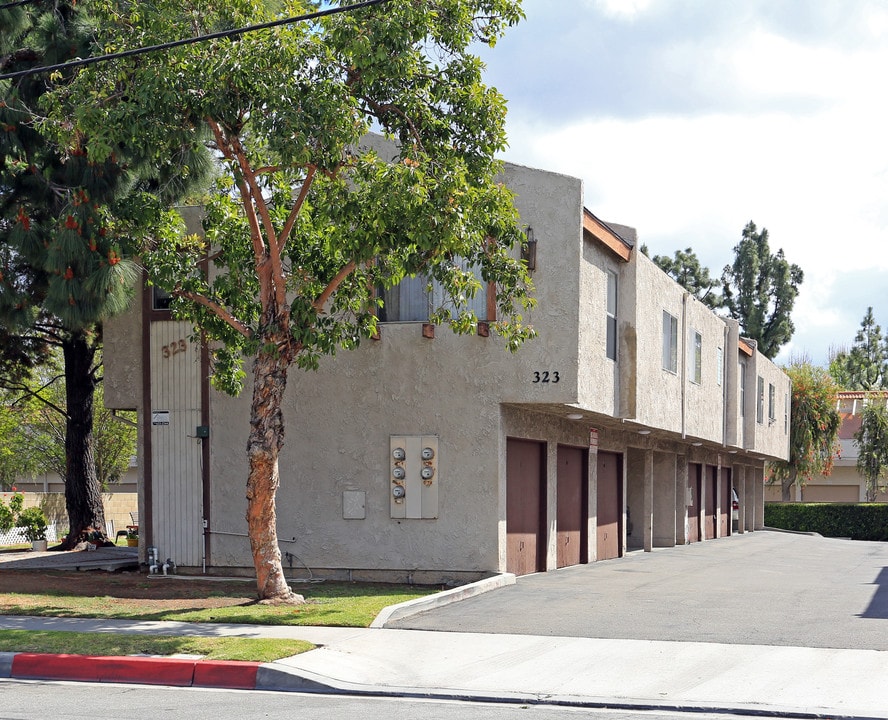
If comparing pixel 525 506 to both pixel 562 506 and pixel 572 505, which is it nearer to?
pixel 562 506

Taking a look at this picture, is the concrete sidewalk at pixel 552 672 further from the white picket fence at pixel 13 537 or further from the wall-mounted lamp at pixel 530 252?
the white picket fence at pixel 13 537

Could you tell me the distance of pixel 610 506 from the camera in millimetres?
24469

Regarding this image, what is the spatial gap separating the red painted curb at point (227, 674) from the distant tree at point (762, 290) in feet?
185

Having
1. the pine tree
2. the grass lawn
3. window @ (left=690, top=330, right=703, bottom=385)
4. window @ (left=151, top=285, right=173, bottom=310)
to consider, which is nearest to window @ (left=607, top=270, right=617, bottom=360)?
the grass lawn

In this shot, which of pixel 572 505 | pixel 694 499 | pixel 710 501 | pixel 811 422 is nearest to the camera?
pixel 572 505

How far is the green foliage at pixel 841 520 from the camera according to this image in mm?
49156

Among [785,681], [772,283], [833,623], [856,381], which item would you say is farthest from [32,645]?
[856,381]

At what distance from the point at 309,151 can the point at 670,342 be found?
43.5 ft

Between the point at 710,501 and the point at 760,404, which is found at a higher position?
the point at 760,404

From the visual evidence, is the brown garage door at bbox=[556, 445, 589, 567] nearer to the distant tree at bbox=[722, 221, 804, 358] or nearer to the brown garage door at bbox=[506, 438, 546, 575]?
the brown garage door at bbox=[506, 438, 546, 575]

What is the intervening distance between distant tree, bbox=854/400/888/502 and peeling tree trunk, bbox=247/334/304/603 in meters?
47.6

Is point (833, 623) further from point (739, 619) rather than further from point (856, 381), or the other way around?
point (856, 381)

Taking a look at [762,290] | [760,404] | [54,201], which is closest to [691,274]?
[762,290]

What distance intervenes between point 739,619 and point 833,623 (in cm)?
110
